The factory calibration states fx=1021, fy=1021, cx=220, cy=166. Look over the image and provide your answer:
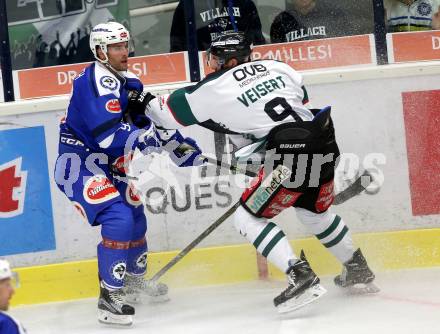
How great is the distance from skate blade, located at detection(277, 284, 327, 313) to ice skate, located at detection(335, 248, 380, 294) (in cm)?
47

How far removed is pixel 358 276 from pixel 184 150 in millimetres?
1031

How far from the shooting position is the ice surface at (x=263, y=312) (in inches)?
170

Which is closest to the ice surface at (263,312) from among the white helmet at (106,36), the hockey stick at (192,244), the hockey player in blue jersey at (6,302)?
the hockey stick at (192,244)

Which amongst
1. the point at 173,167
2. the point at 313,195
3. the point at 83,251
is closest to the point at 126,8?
the point at 173,167

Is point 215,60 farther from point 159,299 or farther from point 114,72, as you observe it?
point 159,299

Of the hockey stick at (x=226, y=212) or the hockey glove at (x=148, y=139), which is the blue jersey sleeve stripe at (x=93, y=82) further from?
the hockey stick at (x=226, y=212)

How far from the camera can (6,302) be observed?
2.95 m

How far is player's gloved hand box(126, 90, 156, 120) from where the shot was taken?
476cm

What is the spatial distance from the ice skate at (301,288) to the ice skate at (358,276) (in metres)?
0.47

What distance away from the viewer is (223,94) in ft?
14.5

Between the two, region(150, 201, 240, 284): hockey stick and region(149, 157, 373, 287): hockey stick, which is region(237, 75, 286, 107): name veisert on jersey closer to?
region(149, 157, 373, 287): hockey stick

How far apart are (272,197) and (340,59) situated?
4.69 ft

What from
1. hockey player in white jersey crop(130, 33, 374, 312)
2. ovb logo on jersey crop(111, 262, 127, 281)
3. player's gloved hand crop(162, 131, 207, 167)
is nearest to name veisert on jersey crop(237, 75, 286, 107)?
hockey player in white jersey crop(130, 33, 374, 312)

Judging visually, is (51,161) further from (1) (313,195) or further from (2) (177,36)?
(1) (313,195)
